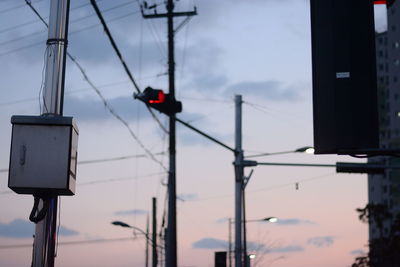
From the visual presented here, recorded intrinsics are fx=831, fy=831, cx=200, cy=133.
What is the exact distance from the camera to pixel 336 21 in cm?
672

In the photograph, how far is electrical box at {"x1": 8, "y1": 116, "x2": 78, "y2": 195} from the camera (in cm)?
617

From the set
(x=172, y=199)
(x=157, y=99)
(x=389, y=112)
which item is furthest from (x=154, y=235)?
(x=389, y=112)

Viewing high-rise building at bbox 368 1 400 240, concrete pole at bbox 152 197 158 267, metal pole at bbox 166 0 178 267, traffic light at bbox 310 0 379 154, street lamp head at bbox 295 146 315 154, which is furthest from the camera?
high-rise building at bbox 368 1 400 240

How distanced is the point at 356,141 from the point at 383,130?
14829 centimetres

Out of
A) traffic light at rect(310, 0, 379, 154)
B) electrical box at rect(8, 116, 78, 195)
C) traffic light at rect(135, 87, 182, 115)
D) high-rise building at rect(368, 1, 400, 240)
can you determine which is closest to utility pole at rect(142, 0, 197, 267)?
traffic light at rect(135, 87, 182, 115)

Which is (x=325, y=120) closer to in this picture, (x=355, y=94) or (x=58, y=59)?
(x=355, y=94)

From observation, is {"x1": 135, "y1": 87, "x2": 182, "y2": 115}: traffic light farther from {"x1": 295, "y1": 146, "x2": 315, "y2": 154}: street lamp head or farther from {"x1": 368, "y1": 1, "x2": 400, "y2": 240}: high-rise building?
{"x1": 368, "y1": 1, "x2": 400, "y2": 240}: high-rise building

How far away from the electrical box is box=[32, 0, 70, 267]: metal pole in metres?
0.23

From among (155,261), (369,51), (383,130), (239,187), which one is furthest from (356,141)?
(383,130)

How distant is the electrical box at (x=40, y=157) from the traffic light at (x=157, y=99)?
7.36 m

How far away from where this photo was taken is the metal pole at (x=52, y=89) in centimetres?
632

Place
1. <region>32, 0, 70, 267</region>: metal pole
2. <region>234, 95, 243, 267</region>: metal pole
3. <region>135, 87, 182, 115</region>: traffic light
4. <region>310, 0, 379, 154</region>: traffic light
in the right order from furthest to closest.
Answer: <region>234, 95, 243, 267</region>: metal pole → <region>135, 87, 182, 115</region>: traffic light → <region>310, 0, 379, 154</region>: traffic light → <region>32, 0, 70, 267</region>: metal pole

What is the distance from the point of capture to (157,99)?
13.8 metres

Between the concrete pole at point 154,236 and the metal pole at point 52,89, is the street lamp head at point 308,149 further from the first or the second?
the concrete pole at point 154,236
